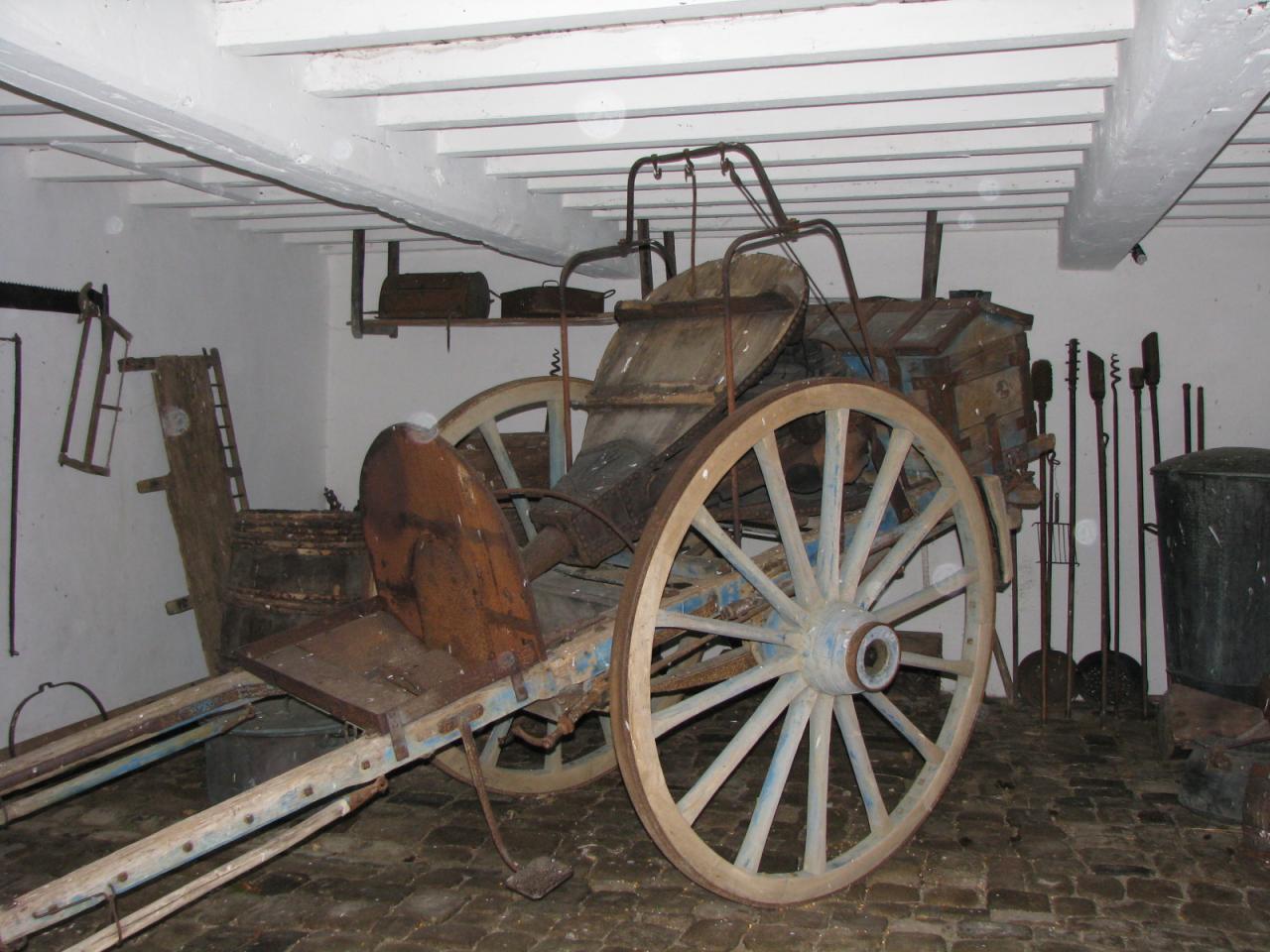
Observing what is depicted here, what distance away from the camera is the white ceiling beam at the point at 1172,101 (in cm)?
249

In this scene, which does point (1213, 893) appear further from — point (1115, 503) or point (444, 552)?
point (444, 552)

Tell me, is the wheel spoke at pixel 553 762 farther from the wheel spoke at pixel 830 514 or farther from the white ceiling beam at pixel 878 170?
the white ceiling beam at pixel 878 170

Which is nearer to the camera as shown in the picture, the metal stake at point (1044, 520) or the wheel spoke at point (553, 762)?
the wheel spoke at point (553, 762)

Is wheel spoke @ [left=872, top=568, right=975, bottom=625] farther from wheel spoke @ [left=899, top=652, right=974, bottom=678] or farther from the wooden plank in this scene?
the wooden plank

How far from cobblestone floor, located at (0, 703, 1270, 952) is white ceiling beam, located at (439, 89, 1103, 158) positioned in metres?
2.79

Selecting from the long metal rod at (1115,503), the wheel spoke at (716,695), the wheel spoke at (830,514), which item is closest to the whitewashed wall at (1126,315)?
the long metal rod at (1115,503)

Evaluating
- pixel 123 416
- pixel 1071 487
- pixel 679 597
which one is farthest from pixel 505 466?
pixel 1071 487

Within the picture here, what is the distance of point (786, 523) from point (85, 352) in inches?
157

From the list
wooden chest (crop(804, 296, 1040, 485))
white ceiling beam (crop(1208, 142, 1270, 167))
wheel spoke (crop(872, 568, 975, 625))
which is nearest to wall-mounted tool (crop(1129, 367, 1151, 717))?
wooden chest (crop(804, 296, 1040, 485))

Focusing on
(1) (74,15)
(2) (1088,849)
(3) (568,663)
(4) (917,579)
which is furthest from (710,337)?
(4) (917,579)

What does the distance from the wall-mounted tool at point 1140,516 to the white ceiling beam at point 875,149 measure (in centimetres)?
219

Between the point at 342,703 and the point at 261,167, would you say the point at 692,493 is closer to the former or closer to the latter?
the point at 342,703

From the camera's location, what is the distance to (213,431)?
19.9 feet

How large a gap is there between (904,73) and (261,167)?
2.27m
